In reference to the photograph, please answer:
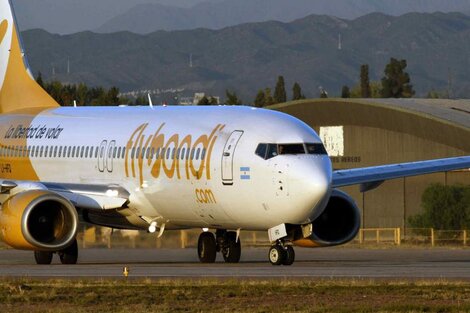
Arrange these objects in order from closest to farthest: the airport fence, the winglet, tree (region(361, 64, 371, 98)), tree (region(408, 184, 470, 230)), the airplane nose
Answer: the airplane nose, the winglet, the airport fence, tree (region(408, 184, 470, 230)), tree (region(361, 64, 371, 98))

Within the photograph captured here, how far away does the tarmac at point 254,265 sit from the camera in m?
34.6

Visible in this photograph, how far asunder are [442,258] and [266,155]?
1176 cm

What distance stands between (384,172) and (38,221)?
9.80 metres

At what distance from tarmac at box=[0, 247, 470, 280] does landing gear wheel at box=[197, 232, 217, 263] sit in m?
0.43

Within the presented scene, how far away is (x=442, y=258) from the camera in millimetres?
47250

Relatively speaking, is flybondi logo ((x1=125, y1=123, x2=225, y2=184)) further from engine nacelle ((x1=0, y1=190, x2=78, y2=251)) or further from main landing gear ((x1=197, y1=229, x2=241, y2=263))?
main landing gear ((x1=197, y1=229, x2=241, y2=263))

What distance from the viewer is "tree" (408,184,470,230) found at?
73312 millimetres

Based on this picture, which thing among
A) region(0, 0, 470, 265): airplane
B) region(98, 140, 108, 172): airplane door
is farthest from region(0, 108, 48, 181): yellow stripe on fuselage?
region(98, 140, 108, 172): airplane door

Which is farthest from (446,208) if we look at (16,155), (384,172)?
(384,172)

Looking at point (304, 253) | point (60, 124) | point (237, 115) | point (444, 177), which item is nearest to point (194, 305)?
point (237, 115)

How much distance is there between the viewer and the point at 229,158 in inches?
1510

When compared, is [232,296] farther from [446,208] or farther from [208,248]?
[446,208]

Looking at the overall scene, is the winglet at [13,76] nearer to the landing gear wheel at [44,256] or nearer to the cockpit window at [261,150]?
the landing gear wheel at [44,256]

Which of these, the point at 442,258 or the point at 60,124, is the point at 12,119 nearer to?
the point at 60,124
